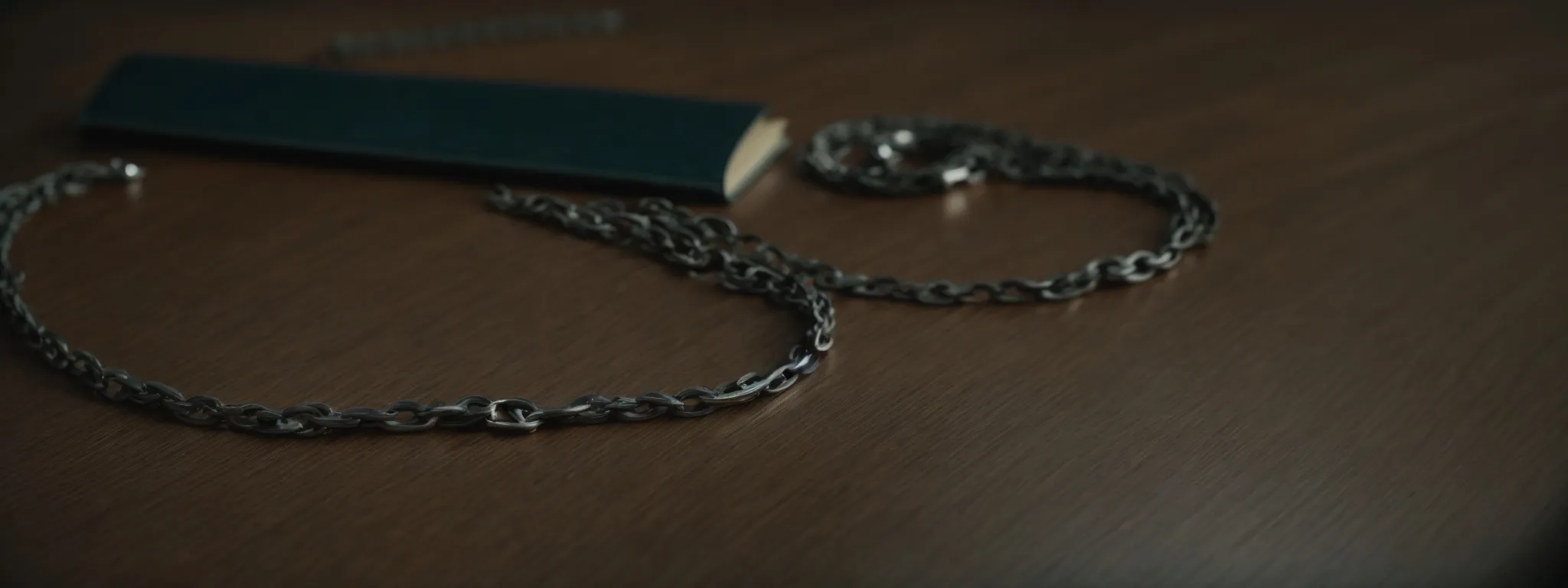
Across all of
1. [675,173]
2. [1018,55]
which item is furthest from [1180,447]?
[1018,55]

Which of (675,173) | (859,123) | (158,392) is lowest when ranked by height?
(158,392)

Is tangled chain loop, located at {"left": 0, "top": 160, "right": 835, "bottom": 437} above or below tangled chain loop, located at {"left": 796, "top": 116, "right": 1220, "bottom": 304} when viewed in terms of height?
below

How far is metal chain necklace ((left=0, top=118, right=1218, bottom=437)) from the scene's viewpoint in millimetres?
913

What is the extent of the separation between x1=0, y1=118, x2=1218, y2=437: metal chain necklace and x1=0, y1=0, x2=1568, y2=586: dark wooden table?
0.02m

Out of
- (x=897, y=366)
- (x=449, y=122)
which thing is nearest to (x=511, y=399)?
(x=897, y=366)

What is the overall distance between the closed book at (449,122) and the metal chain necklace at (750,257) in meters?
0.05

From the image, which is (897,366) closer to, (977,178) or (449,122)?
(977,178)

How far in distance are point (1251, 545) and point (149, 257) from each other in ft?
2.84

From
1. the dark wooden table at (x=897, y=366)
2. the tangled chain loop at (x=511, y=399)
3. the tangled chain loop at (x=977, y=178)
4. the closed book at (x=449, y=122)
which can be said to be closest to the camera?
the dark wooden table at (x=897, y=366)

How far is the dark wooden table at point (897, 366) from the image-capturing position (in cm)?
80

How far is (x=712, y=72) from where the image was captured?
5.05 feet

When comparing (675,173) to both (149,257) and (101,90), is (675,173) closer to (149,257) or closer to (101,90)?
(149,257)

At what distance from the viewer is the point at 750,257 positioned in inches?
44.2

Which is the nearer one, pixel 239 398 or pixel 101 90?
pixel 239 398
